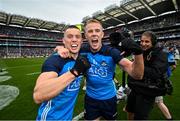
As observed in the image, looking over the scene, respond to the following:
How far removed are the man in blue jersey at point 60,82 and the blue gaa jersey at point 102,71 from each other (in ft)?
2.12

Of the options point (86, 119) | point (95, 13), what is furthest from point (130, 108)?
point (95, 13)

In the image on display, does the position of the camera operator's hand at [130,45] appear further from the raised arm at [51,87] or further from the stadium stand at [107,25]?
the stadium stand at [107,25]

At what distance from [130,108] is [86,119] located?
1.13 meters

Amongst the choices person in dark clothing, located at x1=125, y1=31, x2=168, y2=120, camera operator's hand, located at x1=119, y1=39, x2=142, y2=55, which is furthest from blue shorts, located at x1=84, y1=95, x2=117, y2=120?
camera operator's hand, located at x1=119, y1=39, x2=142, y2=55

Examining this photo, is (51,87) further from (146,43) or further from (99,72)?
(146,43)

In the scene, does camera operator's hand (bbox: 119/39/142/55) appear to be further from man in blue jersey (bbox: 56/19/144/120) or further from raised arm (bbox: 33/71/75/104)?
raised arm (bbox: 33/71/75/104)

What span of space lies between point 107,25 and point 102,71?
A: 79.9 meters

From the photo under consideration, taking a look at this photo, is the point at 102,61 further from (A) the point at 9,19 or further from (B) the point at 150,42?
(A) the point at 9,19

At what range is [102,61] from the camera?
142 inches

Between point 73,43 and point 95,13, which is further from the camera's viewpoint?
point 95,13

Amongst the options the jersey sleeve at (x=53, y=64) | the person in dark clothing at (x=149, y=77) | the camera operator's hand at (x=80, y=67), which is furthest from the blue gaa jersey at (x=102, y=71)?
the camera operator's hand at (x=80, y=67)

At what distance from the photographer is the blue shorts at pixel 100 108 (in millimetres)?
3766

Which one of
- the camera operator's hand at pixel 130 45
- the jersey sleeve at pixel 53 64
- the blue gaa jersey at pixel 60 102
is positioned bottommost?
the blue gaa jersey at pixel 60 102

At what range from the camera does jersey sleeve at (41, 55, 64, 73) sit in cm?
242
